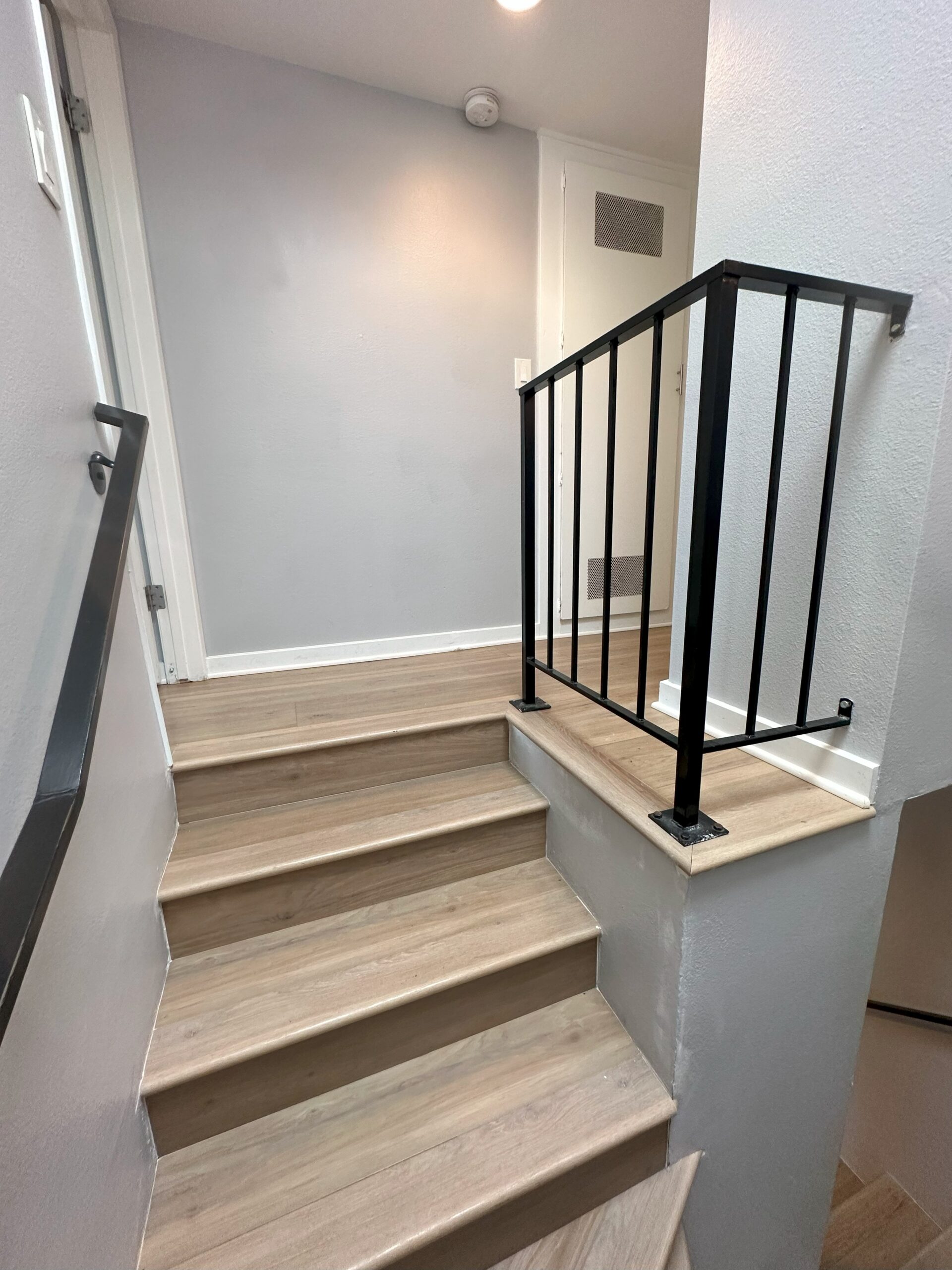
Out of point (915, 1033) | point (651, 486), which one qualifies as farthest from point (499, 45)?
point (915, 1033)

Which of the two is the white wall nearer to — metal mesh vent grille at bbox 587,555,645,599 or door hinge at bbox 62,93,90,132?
metal mesh vent grille at bbox 587,555,645,599

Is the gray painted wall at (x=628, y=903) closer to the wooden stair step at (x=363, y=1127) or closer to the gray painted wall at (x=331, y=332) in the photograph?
the wooden stair step at (x=363, y=1127)

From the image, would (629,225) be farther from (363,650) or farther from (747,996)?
(747,996)

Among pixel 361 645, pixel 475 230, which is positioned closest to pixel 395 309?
pixel 475 230

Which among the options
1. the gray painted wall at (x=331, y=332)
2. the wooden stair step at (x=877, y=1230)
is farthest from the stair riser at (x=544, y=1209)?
the gray painted wall at (x=331, y=332)

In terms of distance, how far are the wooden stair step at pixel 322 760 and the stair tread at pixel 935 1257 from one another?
6.58ft

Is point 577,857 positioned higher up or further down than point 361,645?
further down

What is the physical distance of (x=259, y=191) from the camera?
6.32ft

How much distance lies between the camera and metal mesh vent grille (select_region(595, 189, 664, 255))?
7.86 ft

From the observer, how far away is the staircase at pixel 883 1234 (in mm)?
1664

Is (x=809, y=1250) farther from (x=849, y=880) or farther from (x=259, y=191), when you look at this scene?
(x=259, y=191)

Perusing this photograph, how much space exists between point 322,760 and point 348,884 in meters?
0.33

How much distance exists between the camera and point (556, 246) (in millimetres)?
2346

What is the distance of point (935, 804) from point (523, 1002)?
1604 millimetres
